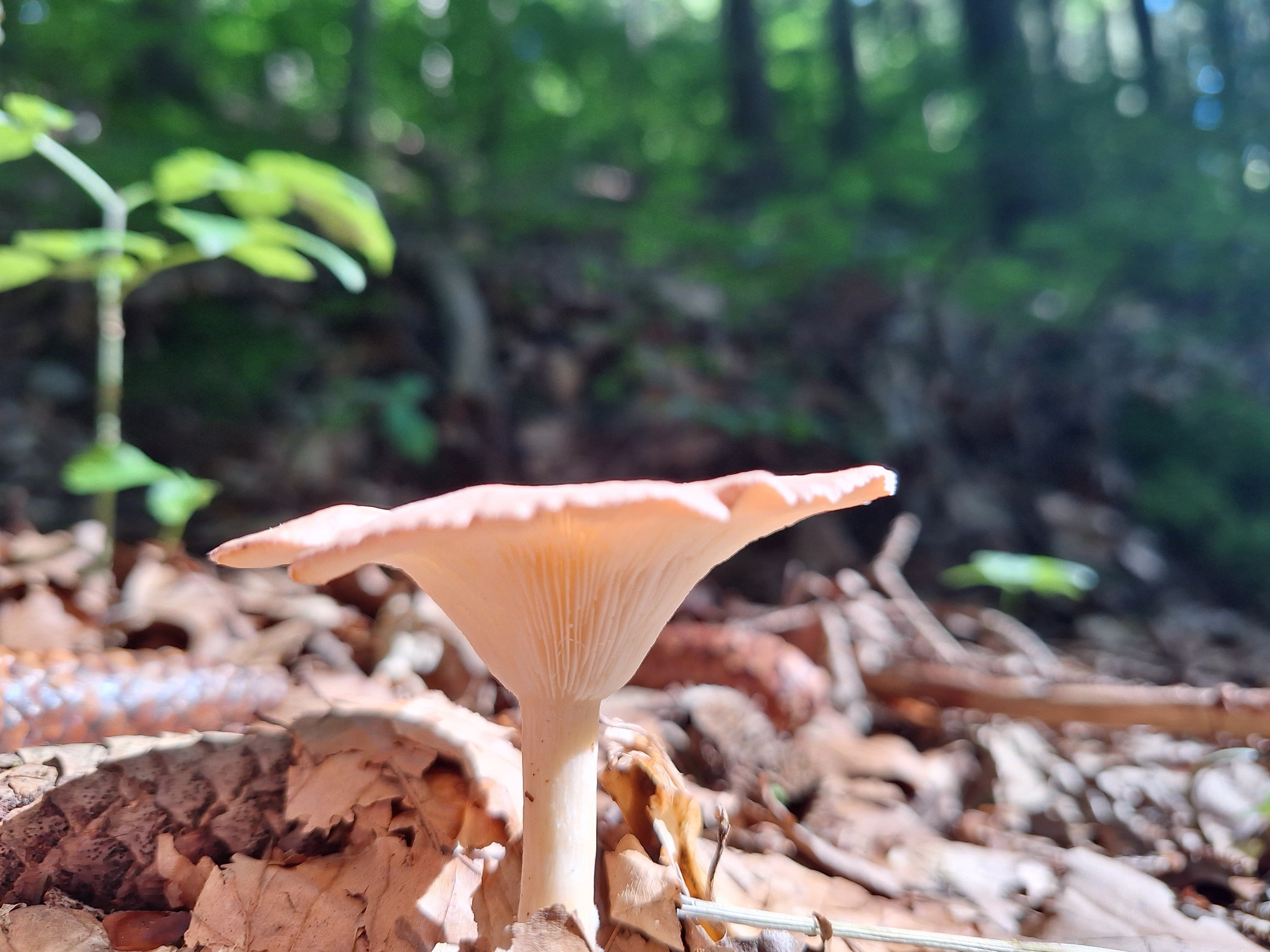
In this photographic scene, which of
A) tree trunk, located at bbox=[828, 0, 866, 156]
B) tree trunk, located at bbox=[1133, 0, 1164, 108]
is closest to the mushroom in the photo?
tree trunk, located at bbox=[828, 0, 866, 156]

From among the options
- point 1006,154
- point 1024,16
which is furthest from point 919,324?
point 1024,16

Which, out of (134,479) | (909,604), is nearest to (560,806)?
(134,479)

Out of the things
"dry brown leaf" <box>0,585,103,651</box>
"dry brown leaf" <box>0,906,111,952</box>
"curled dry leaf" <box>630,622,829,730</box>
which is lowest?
"dry brown leaf" <box>0,906,111,952</box>

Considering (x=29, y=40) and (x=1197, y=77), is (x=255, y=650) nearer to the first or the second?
(x=29, y=40)

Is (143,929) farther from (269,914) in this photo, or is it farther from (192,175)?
(192,175)

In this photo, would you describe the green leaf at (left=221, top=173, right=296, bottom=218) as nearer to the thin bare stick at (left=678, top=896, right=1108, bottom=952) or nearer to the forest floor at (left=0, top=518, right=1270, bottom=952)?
the forest floor at (left=0, top=518, right=1270, bottom=952)

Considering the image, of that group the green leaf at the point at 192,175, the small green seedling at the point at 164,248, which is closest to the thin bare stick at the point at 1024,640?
the small green seedling at the point at 164,248
